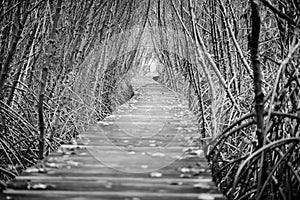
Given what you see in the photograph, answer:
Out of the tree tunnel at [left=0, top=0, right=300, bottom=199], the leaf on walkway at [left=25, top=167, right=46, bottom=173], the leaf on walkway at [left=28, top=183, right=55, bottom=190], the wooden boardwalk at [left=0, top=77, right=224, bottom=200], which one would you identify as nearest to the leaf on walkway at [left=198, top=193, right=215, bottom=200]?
the wooden boardwalk at [left=0, top=77, right=224, bottom=200]

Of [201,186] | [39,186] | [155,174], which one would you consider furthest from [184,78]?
[39,186]

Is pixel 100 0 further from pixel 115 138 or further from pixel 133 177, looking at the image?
pixel 133 177

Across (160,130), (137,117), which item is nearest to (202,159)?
(160,130)

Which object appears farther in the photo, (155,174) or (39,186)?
(155,174)

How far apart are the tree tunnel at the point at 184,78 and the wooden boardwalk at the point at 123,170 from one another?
22cm

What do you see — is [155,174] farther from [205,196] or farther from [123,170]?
[205,196]

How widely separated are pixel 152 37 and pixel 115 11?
16.5 ft

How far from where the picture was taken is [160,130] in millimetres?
3736

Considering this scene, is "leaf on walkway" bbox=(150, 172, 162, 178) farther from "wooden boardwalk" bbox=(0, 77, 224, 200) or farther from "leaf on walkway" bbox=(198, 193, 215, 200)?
"leaf on walkway" bbox=(198, 193, 215, 200)

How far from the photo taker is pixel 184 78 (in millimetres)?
8492

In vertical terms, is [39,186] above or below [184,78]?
above

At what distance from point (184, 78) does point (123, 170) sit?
20.8ft

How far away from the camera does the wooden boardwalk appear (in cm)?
182

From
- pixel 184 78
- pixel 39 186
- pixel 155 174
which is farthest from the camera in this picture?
pixel 184 78
